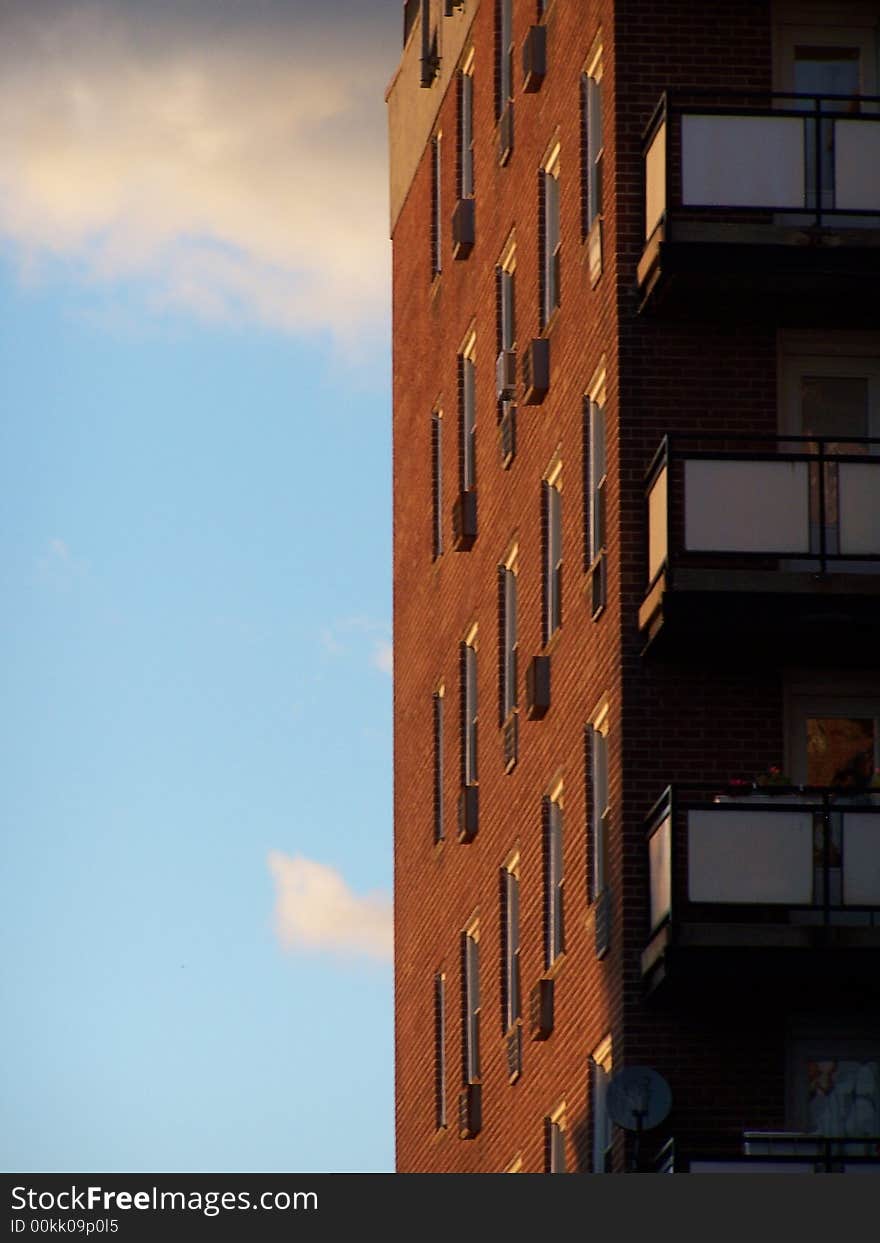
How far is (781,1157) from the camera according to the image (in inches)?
1439

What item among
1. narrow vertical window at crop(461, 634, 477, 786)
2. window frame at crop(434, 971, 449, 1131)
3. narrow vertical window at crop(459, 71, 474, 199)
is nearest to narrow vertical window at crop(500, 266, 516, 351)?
narrow vertical window at crop(459, 71, 474, 199)

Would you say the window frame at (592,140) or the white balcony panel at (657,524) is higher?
the window frame at (592,140)

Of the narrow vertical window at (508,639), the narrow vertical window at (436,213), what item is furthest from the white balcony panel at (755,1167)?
the narrow vertical window at (436,213)

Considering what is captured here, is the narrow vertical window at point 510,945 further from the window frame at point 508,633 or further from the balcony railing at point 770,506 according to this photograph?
the balcony railing at point 770,506

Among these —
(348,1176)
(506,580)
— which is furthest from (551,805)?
(348,1176)

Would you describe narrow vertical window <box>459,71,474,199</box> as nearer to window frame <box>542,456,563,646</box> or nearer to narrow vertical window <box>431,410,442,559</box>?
narrow vertical window <box>431,410,442,559</box>

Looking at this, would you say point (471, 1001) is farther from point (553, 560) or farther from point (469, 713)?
point (553, 560)

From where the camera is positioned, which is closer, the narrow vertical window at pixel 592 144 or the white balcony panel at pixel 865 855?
the white balcony panel at pixel 865 855

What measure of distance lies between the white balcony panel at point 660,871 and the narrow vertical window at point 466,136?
15.4 m

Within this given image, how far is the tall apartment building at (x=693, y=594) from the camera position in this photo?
38.2 meters

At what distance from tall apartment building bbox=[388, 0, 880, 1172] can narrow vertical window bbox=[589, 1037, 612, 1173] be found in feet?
0.35

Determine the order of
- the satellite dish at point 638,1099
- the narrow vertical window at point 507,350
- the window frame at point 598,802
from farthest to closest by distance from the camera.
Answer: the narrow vertical window at point 507,350
the window frame at point 598,802
the satellite dish at point 638,1099

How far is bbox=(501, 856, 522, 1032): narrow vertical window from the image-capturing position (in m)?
46.5

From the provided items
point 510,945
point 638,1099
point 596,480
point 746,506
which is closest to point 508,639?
point 510,945
